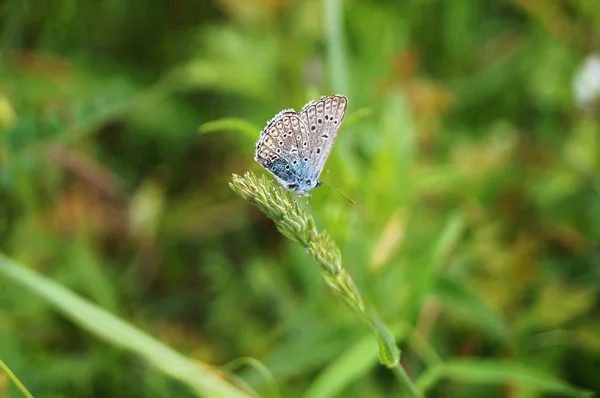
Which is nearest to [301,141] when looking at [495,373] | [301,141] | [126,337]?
[301,141]

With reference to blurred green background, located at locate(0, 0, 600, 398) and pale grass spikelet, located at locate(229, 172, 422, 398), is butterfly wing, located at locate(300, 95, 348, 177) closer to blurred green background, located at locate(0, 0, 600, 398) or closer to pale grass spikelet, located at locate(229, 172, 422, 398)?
blurred green background, located at locate(0, 0, 600, 398)

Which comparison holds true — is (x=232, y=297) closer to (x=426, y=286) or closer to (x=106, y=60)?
(x=426, y=286)

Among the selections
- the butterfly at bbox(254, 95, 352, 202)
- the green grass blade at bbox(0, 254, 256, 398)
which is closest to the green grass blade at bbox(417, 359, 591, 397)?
the green grass blade at bbox(0, 254, 256, 398)

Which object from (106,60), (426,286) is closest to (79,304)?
(426,286)

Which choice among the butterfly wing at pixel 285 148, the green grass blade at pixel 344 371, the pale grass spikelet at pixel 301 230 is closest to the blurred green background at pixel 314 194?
the green grass blade at pixel 344 371

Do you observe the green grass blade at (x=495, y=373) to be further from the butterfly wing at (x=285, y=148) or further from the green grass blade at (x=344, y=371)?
the butterfly wing at (x=285, y=148)

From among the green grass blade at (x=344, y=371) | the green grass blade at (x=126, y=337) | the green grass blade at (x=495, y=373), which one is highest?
the green grass blade at (x=126, y=337)
